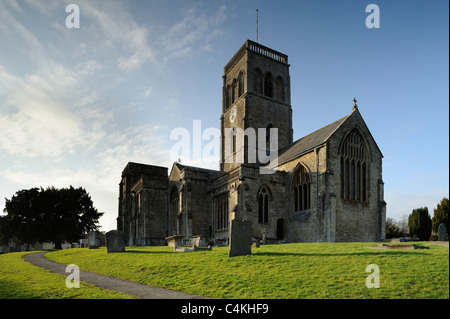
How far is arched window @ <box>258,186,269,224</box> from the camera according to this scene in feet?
89.4

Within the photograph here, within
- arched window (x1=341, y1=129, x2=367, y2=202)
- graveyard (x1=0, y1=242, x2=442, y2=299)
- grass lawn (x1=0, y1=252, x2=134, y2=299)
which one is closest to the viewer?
graveyard (x1=0, y1=242, x2=442, y2=299)

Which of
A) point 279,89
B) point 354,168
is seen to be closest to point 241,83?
point 279,89

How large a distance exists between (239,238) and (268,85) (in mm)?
27979

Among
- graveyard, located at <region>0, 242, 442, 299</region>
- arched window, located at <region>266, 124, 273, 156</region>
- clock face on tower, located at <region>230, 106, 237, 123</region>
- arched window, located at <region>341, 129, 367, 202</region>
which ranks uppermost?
clock face on tower, located at <region>230, 106, 237, 123</region>

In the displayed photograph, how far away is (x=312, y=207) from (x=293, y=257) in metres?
12.3

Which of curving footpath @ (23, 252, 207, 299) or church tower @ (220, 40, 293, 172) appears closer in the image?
curving footpath @ (23, 252, 207, 299)

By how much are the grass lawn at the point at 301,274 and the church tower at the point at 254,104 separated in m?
22.4

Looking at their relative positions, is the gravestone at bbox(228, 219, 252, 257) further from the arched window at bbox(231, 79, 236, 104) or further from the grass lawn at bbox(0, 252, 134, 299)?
the arched window at bbox(231, 79, 236, 104)

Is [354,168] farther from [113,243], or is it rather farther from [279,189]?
[113,243]

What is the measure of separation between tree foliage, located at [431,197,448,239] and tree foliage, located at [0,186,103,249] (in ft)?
120

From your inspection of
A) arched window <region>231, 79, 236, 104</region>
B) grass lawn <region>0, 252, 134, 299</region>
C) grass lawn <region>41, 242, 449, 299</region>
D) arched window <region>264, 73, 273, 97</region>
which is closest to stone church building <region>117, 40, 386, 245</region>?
arched window <region>264, 73, 273, 97</region>

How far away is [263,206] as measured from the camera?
2741 centimetres
